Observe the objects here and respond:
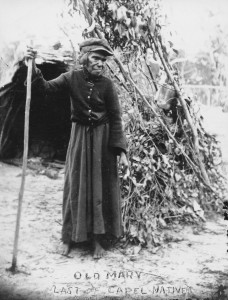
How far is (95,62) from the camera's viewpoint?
302 centimetres

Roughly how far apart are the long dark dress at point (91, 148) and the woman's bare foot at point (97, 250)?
0.14 meters

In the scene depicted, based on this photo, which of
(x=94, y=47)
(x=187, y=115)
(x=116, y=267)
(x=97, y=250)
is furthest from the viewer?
(x=187, y=115)

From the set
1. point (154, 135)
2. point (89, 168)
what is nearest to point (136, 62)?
point (154, 135)

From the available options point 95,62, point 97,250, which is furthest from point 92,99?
point 97,250

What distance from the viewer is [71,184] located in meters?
3.18

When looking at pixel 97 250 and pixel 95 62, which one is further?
pixel 97 250

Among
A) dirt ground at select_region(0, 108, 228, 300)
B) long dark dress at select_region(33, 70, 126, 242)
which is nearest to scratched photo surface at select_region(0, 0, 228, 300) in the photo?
dirt ground at select_region(0, 108, 228, 300)

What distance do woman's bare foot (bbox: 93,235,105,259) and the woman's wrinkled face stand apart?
4.94ft

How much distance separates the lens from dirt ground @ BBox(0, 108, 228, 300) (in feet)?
8.87

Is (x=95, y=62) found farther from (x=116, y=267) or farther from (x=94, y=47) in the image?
(x=116, y=267)

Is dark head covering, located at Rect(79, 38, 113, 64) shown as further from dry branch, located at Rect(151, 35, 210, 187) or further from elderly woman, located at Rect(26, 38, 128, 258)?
dry branch, located at Rect(151, 35, 210, 187)

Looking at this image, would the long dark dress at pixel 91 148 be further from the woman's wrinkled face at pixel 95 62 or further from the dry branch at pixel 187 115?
the dry branch at pixel 187 115

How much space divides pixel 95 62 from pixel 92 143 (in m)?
0.70

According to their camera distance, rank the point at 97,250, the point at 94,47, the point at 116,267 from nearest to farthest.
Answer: the point at 94,47, the point at 116,267, the point at 97,250
